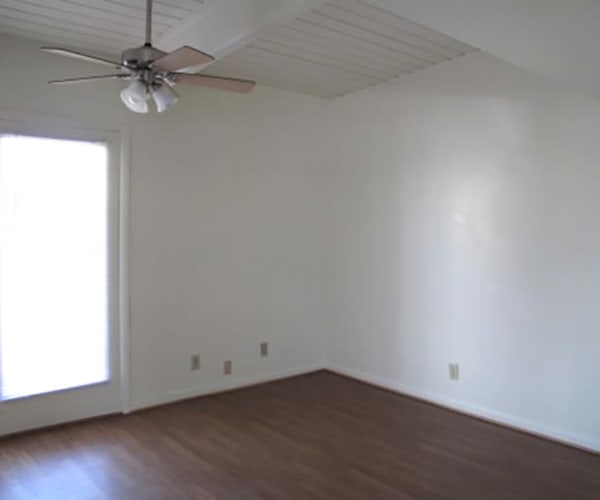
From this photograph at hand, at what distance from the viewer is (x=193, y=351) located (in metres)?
4.33

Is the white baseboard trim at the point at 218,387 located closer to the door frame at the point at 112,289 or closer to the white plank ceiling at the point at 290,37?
the door frame at the point at 112,289

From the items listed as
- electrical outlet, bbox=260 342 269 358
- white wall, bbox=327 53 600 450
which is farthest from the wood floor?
electrical outlet, bbox=260 342 269 358

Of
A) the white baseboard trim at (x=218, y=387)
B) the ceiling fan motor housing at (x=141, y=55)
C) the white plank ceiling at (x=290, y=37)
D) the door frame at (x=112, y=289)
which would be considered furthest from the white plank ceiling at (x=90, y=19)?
the white baseboard trim at (x=218, y=387)

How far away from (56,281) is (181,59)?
6.87 feet


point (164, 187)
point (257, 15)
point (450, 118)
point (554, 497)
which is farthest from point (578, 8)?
point (164, 187)

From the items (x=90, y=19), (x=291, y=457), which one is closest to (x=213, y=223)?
(x=90, y=19)

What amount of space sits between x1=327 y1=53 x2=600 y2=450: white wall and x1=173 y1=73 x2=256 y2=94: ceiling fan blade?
1.89 metres

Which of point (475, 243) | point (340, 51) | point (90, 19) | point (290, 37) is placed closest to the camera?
point (90, 19)

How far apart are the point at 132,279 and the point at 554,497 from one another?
9.98 ft

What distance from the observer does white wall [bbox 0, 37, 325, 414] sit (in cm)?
388

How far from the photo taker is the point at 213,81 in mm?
2652

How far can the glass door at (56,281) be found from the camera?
3.49m

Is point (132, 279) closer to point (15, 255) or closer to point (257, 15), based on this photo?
point (15, 255)

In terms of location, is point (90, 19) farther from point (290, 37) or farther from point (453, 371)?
point (453, 371)
